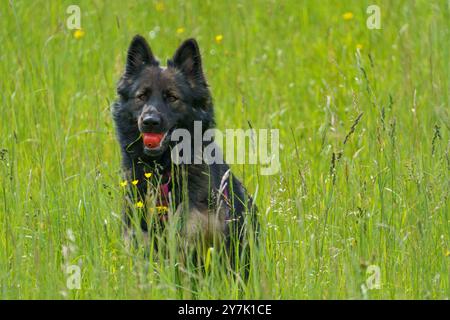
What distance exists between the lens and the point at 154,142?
214 inches

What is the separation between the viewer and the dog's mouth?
17.7ft

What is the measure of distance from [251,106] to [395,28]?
2046mm

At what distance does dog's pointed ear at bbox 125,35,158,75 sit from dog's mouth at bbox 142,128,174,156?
0.56 metres

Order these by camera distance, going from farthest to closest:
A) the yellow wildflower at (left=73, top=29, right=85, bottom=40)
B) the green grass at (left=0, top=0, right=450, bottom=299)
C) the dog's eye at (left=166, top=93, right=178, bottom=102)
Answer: the yellow wildflower at (left=73, top=29, right=85, bottom=40) → the dog's eye at (left=166, top=93, right=178, bottom=102) → the green grass at (left=0, top=0, right=450, bottom=299)

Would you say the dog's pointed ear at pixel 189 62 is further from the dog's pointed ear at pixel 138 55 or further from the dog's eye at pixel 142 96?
the dog's eye at pixel 142 96

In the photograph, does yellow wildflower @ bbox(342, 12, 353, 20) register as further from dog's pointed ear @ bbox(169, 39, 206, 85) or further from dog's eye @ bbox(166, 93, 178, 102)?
dog's eye @ bbox(166, 93, 178, 102)

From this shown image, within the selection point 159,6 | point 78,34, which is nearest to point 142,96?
point 78,34

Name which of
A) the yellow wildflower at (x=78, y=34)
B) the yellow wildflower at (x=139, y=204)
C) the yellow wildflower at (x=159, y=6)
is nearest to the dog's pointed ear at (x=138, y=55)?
the yellow wildflower at (x=139, y=204)

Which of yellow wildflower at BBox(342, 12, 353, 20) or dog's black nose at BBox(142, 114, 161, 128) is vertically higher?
yellow wildflower at BBox(342, 12, 353, 20)

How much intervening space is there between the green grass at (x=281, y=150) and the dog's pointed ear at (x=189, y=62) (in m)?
0.37

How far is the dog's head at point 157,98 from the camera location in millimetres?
5445

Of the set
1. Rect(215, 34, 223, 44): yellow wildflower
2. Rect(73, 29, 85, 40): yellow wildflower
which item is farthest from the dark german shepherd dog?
Rect(215, 34, 223, 44): yellow wildflower

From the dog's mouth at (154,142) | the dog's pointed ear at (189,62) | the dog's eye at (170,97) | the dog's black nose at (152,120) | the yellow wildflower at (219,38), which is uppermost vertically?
the yellow wildflower at (219,38)

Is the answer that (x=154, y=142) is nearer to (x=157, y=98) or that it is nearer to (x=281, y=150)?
(x=157, y=98)
